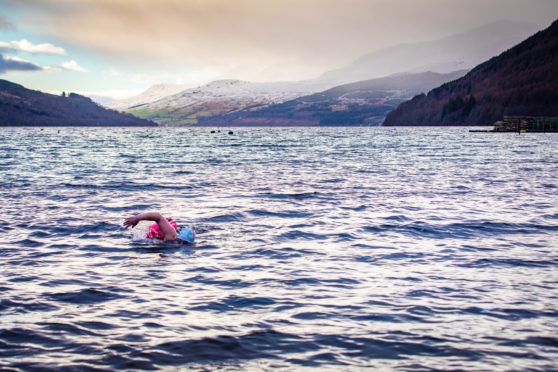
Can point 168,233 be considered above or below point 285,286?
above

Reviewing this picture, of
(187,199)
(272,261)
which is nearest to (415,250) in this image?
(272,261)

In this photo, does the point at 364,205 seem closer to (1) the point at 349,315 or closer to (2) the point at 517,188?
(2) the point at 517,188

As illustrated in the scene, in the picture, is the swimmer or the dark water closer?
the dark water

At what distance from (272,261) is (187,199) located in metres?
14.8

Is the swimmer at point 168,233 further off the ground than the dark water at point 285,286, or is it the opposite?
the swimmer at point 168,233

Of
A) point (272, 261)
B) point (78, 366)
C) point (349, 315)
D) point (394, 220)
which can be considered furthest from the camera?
point (394, 220)

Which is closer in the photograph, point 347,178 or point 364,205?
point 364,205

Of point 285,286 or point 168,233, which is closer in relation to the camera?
point 285,286

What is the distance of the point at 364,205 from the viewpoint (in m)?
26.8

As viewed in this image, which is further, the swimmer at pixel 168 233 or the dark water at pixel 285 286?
the swimmer at pixel 168 233

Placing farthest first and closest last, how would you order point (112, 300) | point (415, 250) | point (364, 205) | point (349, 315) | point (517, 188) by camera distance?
point (517, 188) < point (364, 205) < point (415, 250) < point (112, 300) < point (349, 315)

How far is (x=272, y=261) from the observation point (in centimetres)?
1524

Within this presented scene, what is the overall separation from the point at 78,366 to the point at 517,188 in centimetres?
3170

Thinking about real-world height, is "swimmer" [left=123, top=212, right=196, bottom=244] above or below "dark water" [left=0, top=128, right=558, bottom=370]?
above
